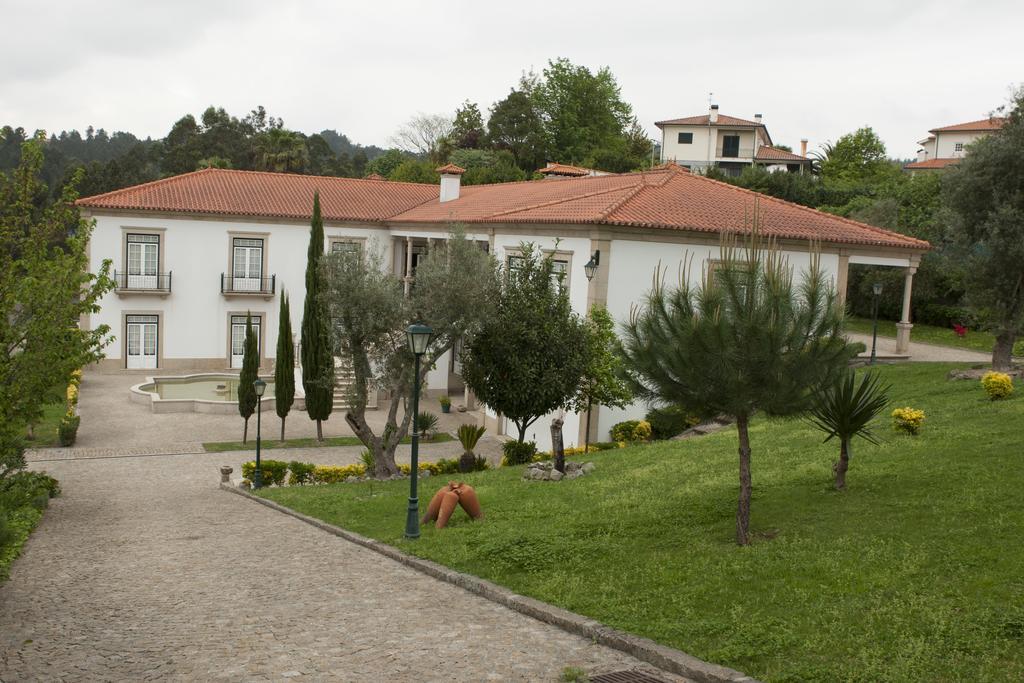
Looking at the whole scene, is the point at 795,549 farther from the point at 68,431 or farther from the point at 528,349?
→ the point at 68,431

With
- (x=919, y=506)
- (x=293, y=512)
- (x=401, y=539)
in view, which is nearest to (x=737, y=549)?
(x=919, y=506)

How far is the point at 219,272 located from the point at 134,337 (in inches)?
148

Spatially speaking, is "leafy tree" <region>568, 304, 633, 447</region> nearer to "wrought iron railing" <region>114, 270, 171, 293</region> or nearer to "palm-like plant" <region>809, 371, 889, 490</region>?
"palm-like plant" <region>809, 371, 889, 490</region>

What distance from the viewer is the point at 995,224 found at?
17.7 metres

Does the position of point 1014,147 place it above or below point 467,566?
above

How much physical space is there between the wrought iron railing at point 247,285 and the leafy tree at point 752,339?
27.3 m

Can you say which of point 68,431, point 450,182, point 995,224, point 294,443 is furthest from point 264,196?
point 995,224

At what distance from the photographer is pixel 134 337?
3347cm

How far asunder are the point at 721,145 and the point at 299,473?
54985 mm

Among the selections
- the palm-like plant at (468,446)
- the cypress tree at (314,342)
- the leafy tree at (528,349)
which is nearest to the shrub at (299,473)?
the palm-like plant at (468,446)

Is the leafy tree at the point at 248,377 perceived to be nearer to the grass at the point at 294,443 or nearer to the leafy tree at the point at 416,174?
the grass at the point at 294,443

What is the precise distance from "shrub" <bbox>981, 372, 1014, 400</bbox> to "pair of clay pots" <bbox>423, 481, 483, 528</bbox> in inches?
364

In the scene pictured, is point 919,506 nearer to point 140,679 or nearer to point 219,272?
point 140,679

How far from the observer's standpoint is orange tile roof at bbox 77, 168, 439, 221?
3353 cm
